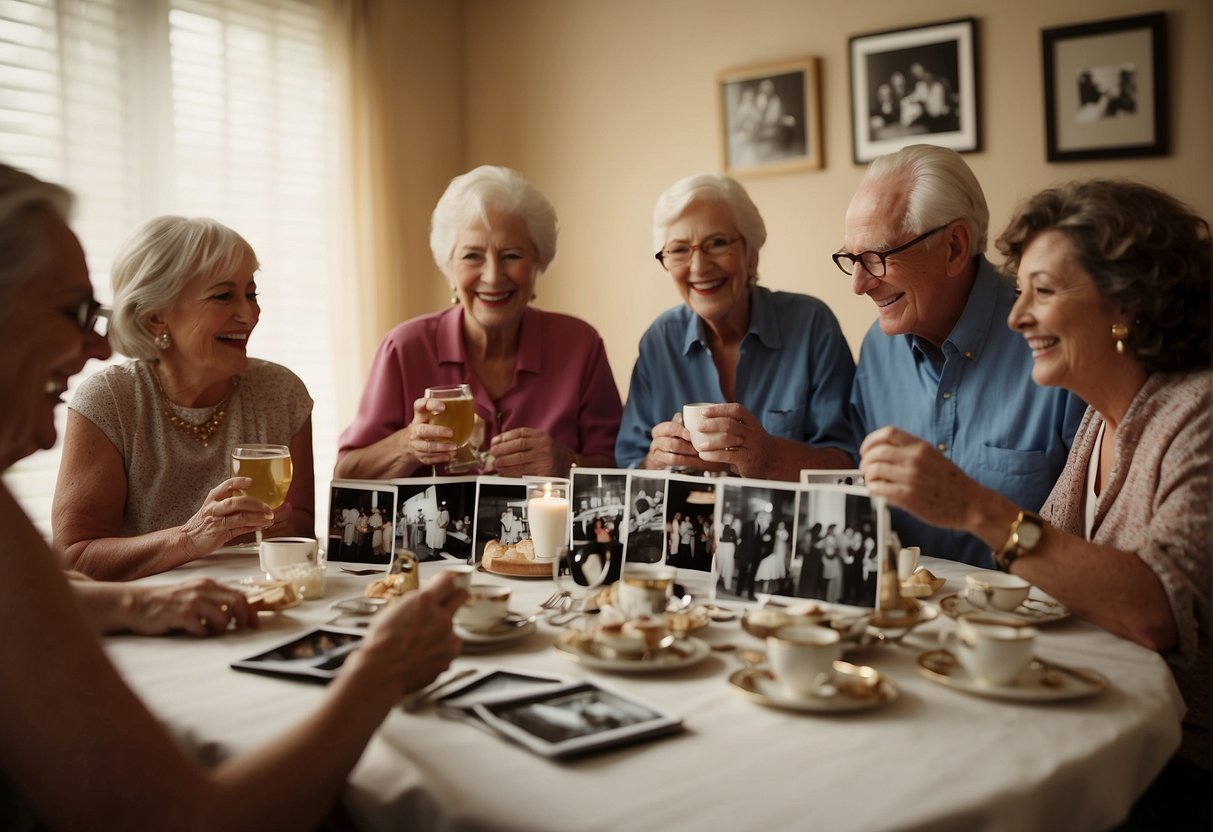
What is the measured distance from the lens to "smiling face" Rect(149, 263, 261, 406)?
2.25m

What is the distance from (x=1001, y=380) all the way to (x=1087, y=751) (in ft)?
4.23

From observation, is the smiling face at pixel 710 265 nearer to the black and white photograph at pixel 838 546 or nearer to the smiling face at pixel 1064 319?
the smiling face at pixel 1064 319

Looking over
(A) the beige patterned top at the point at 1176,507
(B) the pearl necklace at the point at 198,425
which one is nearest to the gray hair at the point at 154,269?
(B) the pearl necklace at the point at 198,425

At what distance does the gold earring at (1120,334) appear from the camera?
1.68 metres

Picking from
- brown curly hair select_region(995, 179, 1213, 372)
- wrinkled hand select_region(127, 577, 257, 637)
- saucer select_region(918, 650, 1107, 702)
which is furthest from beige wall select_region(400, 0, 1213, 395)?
wrinkled hand select_region(127, 577, 257, 637)

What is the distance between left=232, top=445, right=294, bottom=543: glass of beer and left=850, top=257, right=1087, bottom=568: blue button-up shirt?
4.42 feet

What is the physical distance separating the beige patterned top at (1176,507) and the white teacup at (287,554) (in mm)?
1395

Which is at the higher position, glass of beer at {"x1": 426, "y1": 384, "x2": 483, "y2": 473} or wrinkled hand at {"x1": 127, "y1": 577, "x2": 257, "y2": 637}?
glass of beer at {"x1": 426, "y1": 384, "x2": 483, "y2": 473}

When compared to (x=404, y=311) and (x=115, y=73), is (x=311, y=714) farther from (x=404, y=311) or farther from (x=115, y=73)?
(x=404, y=311)

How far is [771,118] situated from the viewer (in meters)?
4.31

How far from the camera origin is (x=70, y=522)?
2.07 m

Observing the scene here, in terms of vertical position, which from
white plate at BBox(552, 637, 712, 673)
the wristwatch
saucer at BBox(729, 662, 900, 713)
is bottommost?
saucer at BBox(729, 662, 900, 713)

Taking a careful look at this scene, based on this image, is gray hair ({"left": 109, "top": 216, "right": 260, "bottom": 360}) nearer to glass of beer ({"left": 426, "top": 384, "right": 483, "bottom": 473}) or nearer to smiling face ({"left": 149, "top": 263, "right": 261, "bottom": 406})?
smiling face ({"left": 149, "top": 263, "right": 261, "bottom": 406})

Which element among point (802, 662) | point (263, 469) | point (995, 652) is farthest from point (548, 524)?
point (995, 652)
